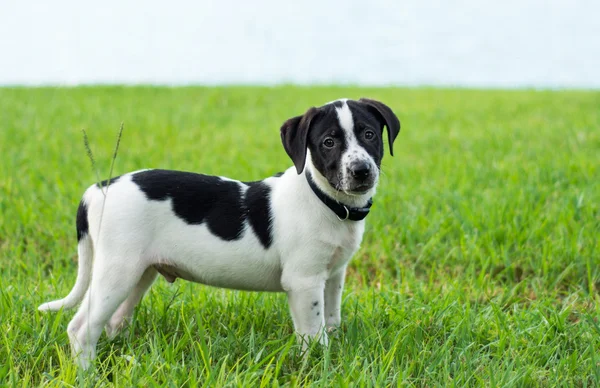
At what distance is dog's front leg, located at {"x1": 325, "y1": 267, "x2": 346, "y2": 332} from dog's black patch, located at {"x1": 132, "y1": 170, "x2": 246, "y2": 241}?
2.13 feet

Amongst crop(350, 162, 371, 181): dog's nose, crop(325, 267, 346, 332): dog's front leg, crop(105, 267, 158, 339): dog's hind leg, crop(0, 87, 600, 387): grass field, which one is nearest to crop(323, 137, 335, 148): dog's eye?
crop(350, 162, 371, 181): dog's nose

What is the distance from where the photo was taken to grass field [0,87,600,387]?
11.8 feet

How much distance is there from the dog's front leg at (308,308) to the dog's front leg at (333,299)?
1.03 ft

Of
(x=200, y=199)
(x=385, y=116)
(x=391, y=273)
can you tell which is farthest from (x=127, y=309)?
(x=391, y=273)

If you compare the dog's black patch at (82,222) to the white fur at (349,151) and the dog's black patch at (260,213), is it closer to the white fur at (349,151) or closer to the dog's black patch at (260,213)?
the dog's black patch at (260,213)

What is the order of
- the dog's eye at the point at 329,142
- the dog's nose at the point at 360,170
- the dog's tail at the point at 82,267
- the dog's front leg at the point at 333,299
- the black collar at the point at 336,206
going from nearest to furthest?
the dog's nose at the point at 360,170 < the dog's eye at the point at 329,142 < the black collar at the point at 336,206 < the dog's tail at the point at 82,267 < the dog's front leg at the point at 333,299

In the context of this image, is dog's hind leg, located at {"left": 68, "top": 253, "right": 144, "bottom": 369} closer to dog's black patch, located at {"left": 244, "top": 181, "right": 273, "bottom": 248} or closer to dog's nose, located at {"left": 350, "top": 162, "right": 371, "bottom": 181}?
dog's black patch, located at {"left": 244, "top": 181, "right": 273, "bottom": 248}

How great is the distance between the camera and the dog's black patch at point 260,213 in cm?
371

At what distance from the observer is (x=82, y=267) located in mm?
3865

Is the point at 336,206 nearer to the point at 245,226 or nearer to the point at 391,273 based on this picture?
the point at 245,226

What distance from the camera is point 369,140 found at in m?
3.61

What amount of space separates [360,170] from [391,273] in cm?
239

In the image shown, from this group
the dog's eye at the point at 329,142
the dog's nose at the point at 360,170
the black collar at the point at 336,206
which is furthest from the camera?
the black collar at the point at 336,206

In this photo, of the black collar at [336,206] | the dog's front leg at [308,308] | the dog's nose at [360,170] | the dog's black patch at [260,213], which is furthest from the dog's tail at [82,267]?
the dog's nose at [360,170]
